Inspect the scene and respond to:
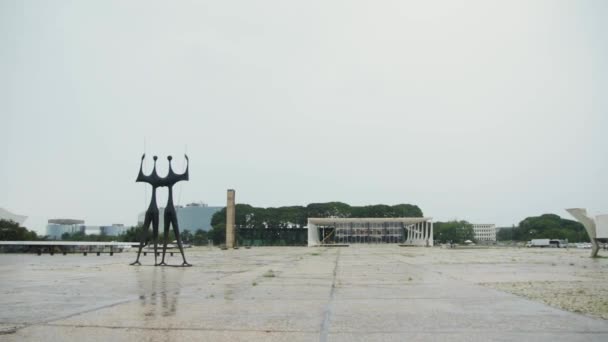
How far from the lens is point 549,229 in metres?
135

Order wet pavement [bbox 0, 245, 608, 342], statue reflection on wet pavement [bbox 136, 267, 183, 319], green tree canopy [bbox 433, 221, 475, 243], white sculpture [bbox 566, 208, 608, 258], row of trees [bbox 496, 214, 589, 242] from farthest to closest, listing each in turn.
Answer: green tree canopy [bbox 433, 221, 475, 243], row of trees [bbox 496, 214, 589, 242], white sculpture [bbox 566, 208, 608, 258], statue reflection on wet pavement [bbox 136, 267, 183, 319], wet pavement [bbox 0, 245, 608, 342]

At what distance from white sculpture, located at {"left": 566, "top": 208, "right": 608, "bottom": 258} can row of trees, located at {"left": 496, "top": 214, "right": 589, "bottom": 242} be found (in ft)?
372

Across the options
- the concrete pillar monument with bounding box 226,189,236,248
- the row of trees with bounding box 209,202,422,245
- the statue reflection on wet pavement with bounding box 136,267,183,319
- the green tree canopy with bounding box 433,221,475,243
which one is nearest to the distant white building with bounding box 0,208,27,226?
the concrete pillar monument with bounding box 226,189,236,248

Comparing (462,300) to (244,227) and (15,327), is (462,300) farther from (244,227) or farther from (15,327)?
(244,227)

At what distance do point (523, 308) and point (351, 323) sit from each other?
319cm

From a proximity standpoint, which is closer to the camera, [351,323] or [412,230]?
[351,323]

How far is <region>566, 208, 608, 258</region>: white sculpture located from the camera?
87.5 ft

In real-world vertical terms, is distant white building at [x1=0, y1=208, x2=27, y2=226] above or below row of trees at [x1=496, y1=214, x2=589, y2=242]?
above

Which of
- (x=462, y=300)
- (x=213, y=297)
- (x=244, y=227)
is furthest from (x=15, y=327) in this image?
(x=244, y=227)

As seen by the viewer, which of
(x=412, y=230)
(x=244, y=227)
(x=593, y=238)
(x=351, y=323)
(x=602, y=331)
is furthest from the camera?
(x=244, y=227)

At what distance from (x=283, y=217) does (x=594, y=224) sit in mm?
95167

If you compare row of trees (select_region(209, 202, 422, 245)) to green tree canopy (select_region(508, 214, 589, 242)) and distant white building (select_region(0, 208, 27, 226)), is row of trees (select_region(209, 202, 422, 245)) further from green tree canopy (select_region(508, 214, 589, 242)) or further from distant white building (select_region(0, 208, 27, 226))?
distant white building (select_region(0, 208, 27, 226))

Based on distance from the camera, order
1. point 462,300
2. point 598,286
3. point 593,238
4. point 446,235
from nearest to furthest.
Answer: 1. point 462,300
2. point 598,286
3. point 593,238
4. point 446,235

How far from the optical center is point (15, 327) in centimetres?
578
